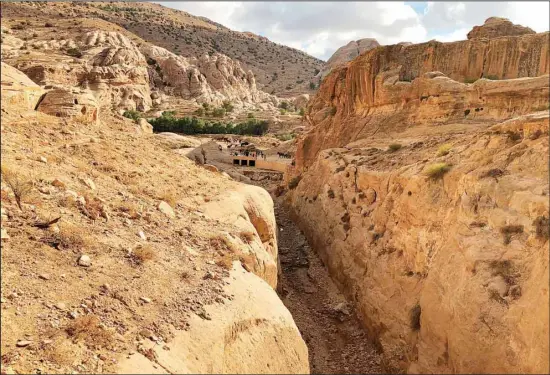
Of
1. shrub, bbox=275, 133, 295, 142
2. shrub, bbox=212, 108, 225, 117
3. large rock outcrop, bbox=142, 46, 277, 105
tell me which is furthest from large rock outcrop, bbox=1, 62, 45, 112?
large rock outcrop, bbox=142, 46, 277, 105

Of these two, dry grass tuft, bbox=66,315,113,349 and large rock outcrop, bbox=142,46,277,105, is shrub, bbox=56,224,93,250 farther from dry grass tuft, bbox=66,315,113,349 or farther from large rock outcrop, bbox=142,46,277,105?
large rock outcrop, bbox=142,46,277,105

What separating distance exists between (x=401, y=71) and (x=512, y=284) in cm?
1826

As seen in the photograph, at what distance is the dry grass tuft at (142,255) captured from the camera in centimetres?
790

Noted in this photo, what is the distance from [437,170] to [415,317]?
13.4 feet

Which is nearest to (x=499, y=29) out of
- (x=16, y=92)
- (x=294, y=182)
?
(x=294, y=182)

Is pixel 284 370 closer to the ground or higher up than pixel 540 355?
closer to the ground

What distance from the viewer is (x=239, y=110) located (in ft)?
246

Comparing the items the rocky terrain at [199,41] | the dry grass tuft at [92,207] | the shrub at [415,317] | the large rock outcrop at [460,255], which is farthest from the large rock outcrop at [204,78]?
the shrub at [415,317]

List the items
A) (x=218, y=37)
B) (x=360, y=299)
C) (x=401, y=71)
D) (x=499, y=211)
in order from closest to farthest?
(x=499, y=211)
(x=360, y=299)
(x=401, y=71)
(x=218, y=37)

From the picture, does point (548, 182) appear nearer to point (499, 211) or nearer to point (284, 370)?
point (499, 211)

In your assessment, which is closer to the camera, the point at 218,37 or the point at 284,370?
the point at 284,370

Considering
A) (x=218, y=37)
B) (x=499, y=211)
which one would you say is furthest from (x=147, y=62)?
(x=499, y=211)

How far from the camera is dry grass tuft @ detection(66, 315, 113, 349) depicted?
5715 millimetres

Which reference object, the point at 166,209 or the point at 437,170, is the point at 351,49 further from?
the point at 166,209
